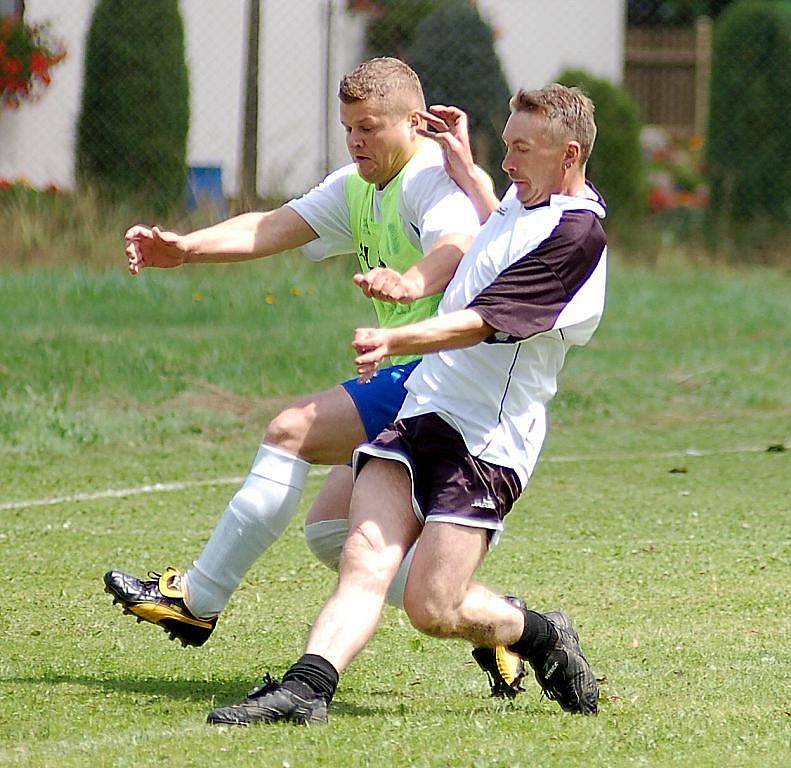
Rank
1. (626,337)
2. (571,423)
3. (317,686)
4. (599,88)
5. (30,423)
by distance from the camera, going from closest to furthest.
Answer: (317,686) → (30,423) → (571,423) → (626,337) → (599,88)

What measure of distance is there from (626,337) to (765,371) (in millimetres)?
1415

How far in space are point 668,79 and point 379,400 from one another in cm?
2136

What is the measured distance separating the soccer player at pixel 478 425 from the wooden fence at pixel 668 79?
68.2 ft

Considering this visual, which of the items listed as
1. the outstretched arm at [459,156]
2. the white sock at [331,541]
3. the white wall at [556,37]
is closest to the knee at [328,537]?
the white sock at [331,541]

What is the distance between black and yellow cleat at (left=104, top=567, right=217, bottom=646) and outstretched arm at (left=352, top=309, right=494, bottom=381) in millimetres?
1166

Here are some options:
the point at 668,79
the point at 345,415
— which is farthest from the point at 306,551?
the point at 668,79

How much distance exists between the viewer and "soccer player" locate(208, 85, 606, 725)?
14.4 ft

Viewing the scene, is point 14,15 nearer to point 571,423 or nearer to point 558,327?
point 571,423

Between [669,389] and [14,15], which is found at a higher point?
[14,15]

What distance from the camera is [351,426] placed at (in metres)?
4.92

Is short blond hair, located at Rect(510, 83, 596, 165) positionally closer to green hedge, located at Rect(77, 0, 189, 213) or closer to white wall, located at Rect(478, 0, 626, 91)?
green hedge, located at Rect(77, 0, 189, 213)

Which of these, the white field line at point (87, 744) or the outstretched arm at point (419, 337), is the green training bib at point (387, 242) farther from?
the white field line at point (87, 744)

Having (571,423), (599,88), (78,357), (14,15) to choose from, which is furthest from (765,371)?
(14,15)

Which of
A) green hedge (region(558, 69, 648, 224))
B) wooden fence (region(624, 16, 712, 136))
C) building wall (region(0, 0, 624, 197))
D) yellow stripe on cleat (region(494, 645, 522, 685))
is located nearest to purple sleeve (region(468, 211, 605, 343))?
yellow stripe on cleat (region(494, 645, 522, 685))
